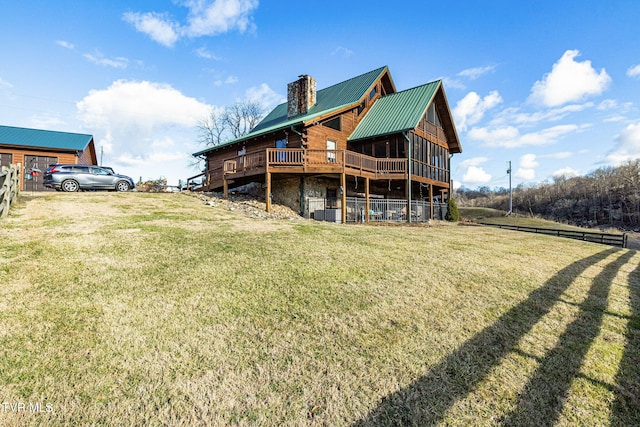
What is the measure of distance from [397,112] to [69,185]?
20.1m

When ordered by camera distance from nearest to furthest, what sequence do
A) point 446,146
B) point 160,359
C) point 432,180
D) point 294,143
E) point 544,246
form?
point 160,359 < point 544,246 < point 294,143 < point 432,180 < point 446,146

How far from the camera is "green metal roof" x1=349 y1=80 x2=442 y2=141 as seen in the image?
66.1 feet

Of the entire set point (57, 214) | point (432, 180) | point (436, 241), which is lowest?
point (436, 241)

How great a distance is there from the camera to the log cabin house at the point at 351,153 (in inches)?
682

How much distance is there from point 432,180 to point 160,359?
21.8 metres

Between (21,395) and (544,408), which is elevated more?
(21,395)

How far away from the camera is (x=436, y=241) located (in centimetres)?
1044

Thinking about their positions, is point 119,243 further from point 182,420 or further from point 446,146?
point 446,146

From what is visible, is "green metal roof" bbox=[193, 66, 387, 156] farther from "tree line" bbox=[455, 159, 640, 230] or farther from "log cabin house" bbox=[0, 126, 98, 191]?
"tree line" bbox=[455, 159, 640, 230]

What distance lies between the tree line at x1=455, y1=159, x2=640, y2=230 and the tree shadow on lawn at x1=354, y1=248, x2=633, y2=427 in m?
55.7

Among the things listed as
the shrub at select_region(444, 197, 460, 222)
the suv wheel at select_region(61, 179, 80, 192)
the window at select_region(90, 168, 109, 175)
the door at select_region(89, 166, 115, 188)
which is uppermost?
the window at select_region(90, 168, 109, 175)

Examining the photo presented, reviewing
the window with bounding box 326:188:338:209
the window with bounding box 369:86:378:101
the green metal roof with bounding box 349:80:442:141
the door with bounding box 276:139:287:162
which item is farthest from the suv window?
the window with bounding box 369:86:378:101

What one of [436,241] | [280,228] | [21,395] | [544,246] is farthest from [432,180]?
[21,395]

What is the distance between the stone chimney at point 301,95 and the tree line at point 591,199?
156 feet
